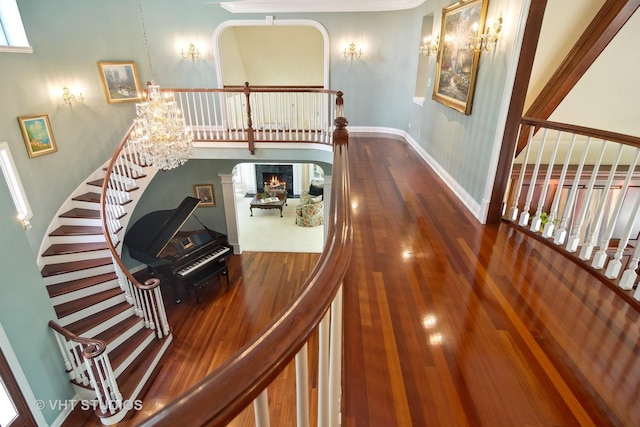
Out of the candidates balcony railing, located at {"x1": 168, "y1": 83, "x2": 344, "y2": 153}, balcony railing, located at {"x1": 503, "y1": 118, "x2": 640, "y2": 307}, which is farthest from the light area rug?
balcony railing, located at {"x1": 503, "y1": 118, "x2": 640, "y2": 307}

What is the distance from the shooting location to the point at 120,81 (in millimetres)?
6930

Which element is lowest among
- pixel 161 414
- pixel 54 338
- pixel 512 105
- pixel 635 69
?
pixel 54 338

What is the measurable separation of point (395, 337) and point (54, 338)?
14.0 feet

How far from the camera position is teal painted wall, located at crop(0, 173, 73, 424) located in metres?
3.43

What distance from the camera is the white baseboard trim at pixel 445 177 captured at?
10.9ft

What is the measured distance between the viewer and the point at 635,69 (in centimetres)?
353

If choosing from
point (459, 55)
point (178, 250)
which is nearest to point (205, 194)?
point (178, 250)

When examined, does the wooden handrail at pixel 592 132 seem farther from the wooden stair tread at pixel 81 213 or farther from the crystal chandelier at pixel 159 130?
the wooden stair tread at pixel 81 213

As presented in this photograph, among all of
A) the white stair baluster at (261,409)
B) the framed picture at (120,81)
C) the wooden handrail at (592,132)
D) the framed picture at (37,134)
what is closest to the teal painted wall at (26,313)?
the framed picture at (37,134)

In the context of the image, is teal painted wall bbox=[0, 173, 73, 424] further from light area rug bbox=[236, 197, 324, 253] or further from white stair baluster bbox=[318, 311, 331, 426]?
light area rug bbox=[236, 197, 324, 253]

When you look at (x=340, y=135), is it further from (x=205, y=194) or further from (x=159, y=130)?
(x=205, y=194)

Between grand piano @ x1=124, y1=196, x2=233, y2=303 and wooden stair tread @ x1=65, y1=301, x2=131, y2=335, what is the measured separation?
40.0 inches

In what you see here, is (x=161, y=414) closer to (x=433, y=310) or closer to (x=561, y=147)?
(x=433, y=310)

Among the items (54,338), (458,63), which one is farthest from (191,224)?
(458,63)
